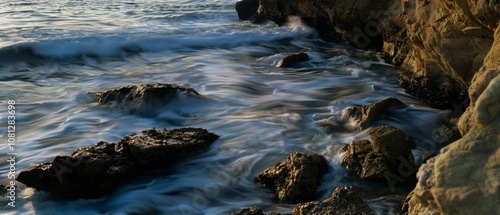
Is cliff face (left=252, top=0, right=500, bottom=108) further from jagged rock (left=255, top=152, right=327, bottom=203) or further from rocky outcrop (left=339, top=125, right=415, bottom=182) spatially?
jagged rock (left=255, top=152, right=327, bottom=203)

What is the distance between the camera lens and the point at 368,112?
655 centimetres

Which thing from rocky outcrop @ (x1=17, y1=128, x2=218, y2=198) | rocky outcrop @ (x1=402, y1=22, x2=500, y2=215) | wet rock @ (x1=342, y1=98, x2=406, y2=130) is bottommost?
wet rock @ (x1=342, y1=98, x2=406, y2=130)

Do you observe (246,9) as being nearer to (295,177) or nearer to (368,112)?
(368,112)

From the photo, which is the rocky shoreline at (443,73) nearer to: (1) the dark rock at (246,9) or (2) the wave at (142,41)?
(2) the wave at (142,41)

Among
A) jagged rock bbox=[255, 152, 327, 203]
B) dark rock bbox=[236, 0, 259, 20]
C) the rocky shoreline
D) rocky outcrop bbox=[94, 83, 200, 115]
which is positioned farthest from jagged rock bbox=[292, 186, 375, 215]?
dark rock bbox=[236, 0, 259, 20]

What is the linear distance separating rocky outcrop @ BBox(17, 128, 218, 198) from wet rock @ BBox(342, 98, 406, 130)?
2022 mm

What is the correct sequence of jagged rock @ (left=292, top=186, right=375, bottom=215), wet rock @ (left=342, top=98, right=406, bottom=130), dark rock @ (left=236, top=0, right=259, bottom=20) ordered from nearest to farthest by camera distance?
1. jagged rock @ (left=292, top=186, right=375, bottom=215)
2. wet rock @ (left=342, top=98, right=406, bottom=130)
3. dark rock @ (left=236, top=0, right=259, bottom=20)

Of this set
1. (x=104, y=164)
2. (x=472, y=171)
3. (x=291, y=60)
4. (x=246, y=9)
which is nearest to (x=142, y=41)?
(x=291, y=60)

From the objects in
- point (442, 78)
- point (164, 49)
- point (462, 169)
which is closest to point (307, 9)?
point (164, 49)

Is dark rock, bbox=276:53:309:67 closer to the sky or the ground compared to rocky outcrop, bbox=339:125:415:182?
closer to the ground

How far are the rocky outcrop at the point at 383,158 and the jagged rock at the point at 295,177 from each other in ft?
1.10

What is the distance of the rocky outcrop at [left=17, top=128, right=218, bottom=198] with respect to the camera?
16.3ft

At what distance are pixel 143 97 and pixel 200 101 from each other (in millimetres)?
848

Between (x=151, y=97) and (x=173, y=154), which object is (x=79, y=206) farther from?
(x=151, y=97)
